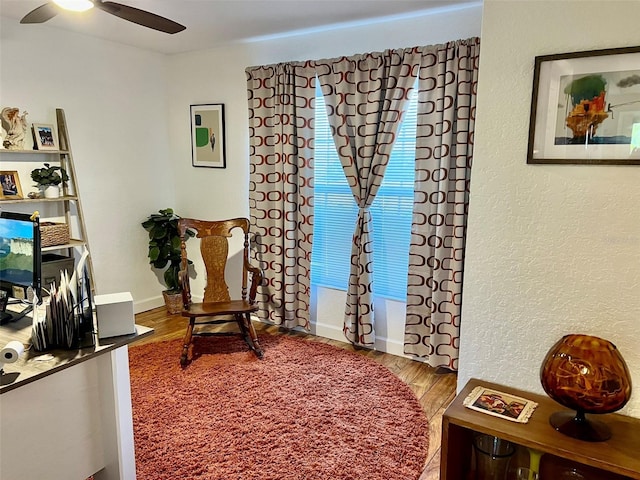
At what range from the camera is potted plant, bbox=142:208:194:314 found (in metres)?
4.20

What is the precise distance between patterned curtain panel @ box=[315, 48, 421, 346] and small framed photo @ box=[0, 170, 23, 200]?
2.27 meters

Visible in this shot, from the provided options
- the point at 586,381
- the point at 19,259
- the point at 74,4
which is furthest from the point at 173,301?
the point at 586,381

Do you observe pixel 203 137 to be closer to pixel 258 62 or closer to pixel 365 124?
pixel 258 62

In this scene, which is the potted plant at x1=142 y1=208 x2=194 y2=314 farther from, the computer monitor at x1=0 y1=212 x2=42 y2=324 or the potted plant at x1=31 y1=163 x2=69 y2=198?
the computer monitor at x1=0 y1=212 x2=42 y2=324

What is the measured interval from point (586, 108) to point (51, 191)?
136 inches

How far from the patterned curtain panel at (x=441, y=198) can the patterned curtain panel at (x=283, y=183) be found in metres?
0.88

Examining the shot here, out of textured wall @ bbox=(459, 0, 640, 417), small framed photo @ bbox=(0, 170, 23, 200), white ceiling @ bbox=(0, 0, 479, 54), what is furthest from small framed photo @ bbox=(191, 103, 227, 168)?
textured wall @ bbox=(459, 0, 640, 417)

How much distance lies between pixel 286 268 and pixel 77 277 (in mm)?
2121

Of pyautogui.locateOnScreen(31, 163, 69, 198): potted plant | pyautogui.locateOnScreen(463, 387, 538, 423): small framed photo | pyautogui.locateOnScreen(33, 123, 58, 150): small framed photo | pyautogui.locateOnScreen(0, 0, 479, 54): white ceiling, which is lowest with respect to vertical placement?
pyautogui.locateOnScreen(463, 387, 538, 423): small framed photo

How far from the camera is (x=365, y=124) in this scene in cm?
325

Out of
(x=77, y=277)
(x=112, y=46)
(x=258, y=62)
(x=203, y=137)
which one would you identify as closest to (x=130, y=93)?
(x=112, y=46)

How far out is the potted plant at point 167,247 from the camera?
4199mm

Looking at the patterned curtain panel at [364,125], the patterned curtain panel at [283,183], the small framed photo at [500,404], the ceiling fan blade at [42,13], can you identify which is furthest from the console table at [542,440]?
the ceiling fan blade at [42,13]

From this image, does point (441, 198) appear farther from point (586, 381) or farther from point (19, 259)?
point (19, 259)
